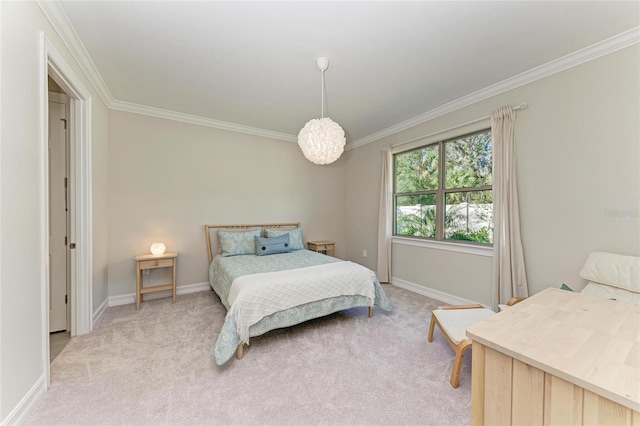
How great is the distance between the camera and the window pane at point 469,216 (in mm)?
3098

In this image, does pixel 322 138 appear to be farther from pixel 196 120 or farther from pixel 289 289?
pixel 196 120

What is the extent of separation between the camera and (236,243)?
373 cm

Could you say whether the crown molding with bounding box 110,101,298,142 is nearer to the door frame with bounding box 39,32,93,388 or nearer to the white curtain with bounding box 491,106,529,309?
the door frame with bounding box 39,32,93,388

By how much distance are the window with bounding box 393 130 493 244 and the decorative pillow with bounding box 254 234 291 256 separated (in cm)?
189

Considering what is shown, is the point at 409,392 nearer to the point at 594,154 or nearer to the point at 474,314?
the point at 474,314

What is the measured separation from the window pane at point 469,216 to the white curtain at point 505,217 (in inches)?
9.9

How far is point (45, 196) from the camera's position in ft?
5.76

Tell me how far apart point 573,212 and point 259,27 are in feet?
10.5

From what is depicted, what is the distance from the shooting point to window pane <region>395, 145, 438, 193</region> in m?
3.72

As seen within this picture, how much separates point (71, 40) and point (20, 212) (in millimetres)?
1543

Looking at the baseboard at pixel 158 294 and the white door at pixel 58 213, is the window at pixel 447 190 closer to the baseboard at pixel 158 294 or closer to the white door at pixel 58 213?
the baseboard at pixel 158 294

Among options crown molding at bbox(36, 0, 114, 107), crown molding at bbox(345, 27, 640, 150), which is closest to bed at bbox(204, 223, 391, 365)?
crown molding at bbox(36, 0, 114, 107)

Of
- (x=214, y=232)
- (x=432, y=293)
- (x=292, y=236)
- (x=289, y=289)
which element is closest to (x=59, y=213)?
(x=214, y=232)

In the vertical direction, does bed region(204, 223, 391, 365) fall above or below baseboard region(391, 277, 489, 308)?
above
